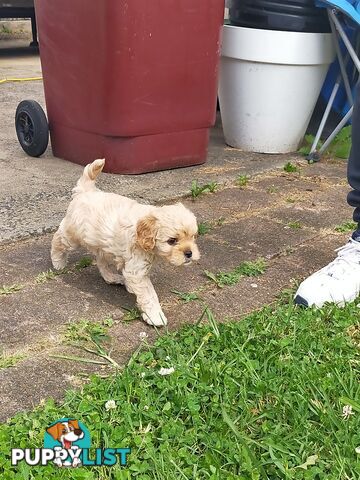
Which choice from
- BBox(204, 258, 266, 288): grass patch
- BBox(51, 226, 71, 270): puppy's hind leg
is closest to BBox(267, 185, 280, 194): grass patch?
BBox(204, 258, 266, 288): grass patch

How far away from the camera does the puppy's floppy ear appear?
73.2 inches

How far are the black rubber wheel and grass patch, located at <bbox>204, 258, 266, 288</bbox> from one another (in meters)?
1.68

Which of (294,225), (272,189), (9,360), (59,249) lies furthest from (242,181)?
(9,360)

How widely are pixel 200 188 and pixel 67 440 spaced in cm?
198

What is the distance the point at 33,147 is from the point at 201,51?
109cm

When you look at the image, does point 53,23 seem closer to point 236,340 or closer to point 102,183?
point 102,183

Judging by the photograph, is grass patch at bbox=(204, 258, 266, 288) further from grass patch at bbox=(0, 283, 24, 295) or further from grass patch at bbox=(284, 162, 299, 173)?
grass patch at bbox=(284, 162, 299, 173)

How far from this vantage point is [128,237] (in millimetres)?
1966

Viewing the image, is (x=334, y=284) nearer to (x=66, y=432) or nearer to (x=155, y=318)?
(x=155, y=318)

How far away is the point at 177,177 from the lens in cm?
345

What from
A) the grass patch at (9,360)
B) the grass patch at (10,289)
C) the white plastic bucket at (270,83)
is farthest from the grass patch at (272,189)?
the grass patch at (9,360)

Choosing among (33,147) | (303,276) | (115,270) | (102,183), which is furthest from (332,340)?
(33,147)

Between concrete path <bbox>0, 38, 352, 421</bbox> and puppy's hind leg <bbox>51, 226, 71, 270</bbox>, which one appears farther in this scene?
puppy's hind leg <bbox>51, 226, 71, 270</bbox>

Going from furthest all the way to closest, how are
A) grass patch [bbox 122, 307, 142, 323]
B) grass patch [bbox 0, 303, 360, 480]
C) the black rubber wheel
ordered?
1. the black rubber wheel
2. grass patch [bbox 122, 307, 142, 323]
3. grass patch [bbox 0, 303, 360, 480]
